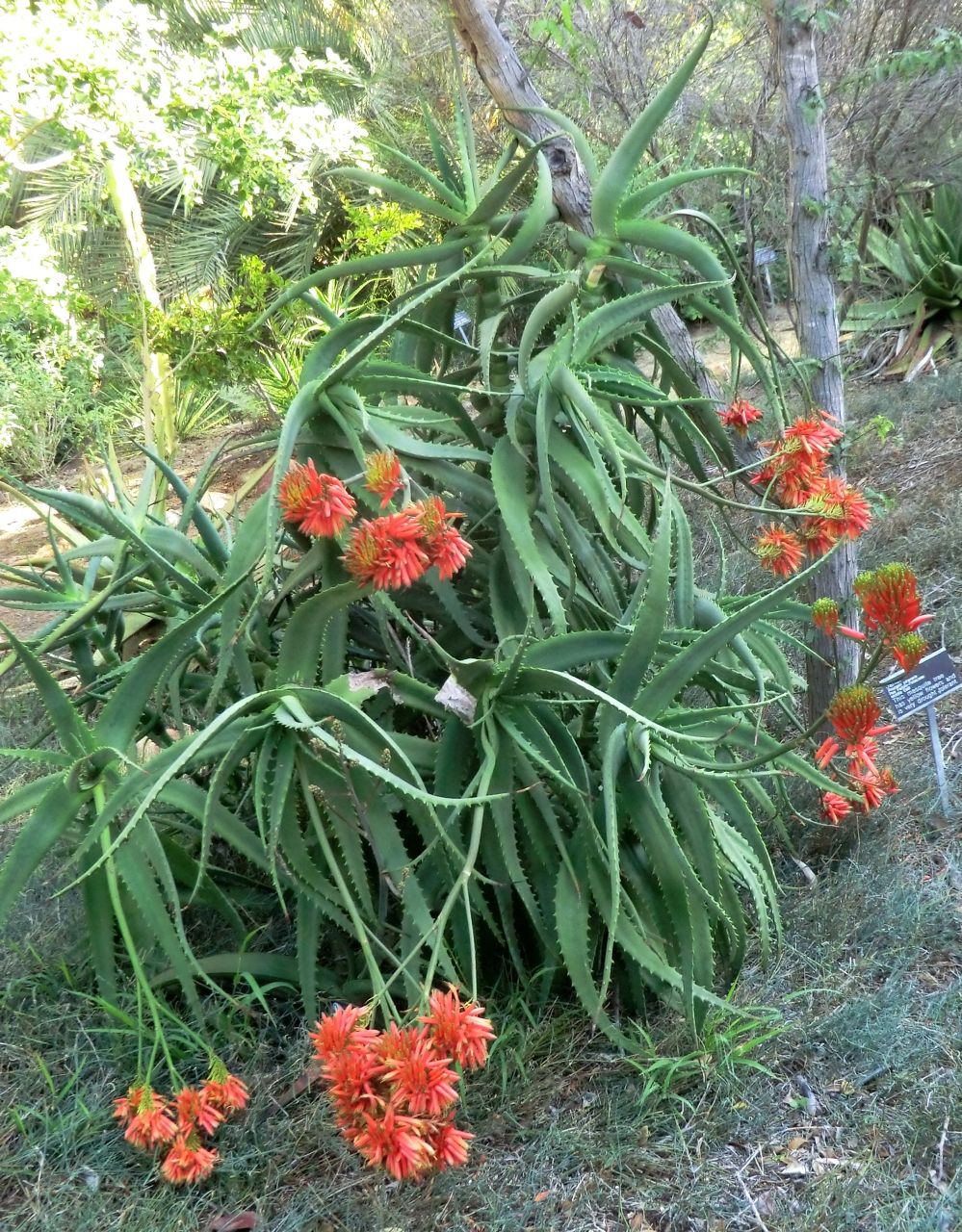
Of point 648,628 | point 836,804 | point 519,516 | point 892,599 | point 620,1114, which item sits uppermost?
point 519,516

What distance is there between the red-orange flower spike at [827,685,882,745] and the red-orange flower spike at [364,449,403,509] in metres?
0.77

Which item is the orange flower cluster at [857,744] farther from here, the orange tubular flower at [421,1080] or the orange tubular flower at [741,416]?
the orange tubular flower at [421,1080]

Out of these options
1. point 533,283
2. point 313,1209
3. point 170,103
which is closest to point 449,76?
point 170,103

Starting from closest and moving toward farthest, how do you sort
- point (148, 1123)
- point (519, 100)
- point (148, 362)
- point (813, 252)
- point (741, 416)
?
point (148, 1123) → point (741, 416) → point (519, 100) → point (813, 252) → point (148, 362)

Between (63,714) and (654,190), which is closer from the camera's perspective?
(63,714)

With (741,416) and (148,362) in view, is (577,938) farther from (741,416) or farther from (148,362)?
(148,362)

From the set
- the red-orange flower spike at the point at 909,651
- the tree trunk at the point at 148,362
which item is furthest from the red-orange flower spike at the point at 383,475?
the tree trunk at the point at 148,362

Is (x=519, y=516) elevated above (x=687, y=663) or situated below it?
above

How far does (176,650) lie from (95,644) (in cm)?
66

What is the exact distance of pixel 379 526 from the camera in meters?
1.64

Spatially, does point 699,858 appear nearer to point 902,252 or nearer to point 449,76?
point 902,252

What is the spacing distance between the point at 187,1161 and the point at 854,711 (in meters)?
1.24

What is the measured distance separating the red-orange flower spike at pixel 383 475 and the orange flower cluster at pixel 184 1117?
2.96 feet

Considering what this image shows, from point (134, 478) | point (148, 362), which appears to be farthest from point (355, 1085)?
point (134, 478)
